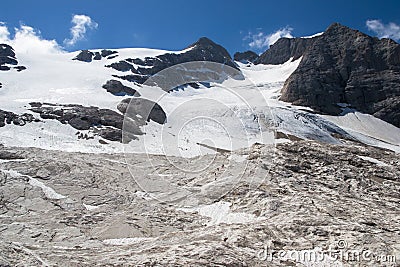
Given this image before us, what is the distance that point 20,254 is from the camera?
11.0 m

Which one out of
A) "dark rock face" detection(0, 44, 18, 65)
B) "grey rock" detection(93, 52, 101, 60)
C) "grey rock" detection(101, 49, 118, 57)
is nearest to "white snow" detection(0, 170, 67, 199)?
"dark rock face" detection(0, 44, 18, 65)

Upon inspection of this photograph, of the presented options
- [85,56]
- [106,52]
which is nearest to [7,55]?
[85,56]

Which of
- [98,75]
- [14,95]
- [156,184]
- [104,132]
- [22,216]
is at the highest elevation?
[98,75]

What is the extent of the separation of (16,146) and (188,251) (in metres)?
28.8

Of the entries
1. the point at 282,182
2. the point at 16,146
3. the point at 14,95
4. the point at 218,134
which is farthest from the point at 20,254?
the point at 14,95

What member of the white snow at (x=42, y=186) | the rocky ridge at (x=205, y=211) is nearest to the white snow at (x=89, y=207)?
the rocky ridge at (x=205, y=211)

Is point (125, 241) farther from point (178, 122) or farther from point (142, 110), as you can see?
point (178, 122)

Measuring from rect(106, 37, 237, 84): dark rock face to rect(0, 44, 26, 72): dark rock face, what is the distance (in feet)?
103

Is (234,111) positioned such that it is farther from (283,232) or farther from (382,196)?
(283,232)

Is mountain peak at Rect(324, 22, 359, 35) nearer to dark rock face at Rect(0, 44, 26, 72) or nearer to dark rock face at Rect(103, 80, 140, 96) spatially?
dark rock face at Rect(103, 80, 140, 96)

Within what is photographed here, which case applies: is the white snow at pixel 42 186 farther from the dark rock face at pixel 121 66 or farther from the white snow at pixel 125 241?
the dark rock face at pixel 121 66

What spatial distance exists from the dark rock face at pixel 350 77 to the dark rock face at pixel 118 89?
149ft

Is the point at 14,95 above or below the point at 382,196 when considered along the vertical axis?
above

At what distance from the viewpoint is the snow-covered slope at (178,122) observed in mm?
41562
